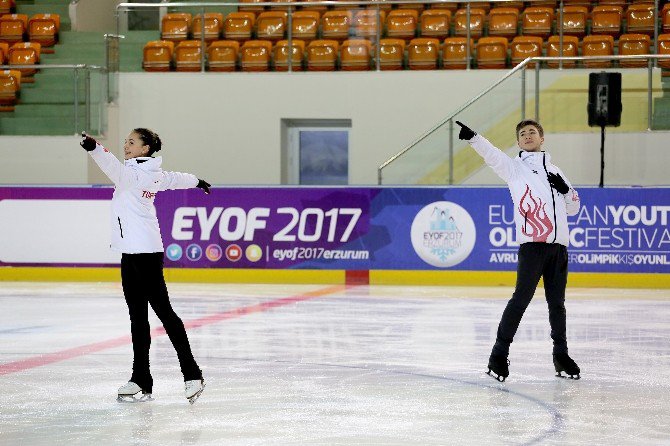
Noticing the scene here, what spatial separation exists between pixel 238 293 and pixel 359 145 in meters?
6.08

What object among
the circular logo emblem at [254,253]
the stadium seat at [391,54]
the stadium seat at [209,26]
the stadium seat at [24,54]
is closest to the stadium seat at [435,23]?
the stadium seat at [391,54]

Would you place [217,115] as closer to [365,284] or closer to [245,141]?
[245,141]

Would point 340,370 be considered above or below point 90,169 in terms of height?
below

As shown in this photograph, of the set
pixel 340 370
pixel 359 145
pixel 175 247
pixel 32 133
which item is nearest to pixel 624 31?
pixel 359 145

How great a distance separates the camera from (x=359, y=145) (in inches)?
761

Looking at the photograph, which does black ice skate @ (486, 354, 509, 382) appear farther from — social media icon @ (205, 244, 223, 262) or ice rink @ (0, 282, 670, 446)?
social media icon @ (205, 244, 223, 262)

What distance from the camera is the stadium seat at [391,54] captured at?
19.0m

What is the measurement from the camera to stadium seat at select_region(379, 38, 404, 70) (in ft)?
62.3

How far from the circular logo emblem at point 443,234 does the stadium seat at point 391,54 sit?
4456 mm

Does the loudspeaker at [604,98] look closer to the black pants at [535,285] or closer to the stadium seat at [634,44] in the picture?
the stadium seat at [634,44]

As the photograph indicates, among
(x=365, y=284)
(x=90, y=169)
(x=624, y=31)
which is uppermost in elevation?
(x=624, y=31)

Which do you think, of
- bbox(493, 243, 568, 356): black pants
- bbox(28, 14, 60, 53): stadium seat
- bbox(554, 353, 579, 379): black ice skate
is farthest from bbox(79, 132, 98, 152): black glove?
bbox(28, 14, 60, 53): stadium seat

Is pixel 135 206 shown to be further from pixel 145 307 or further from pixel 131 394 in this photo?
pixel 131 394

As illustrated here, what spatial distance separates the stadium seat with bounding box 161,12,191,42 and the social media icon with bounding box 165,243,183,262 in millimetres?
5377
